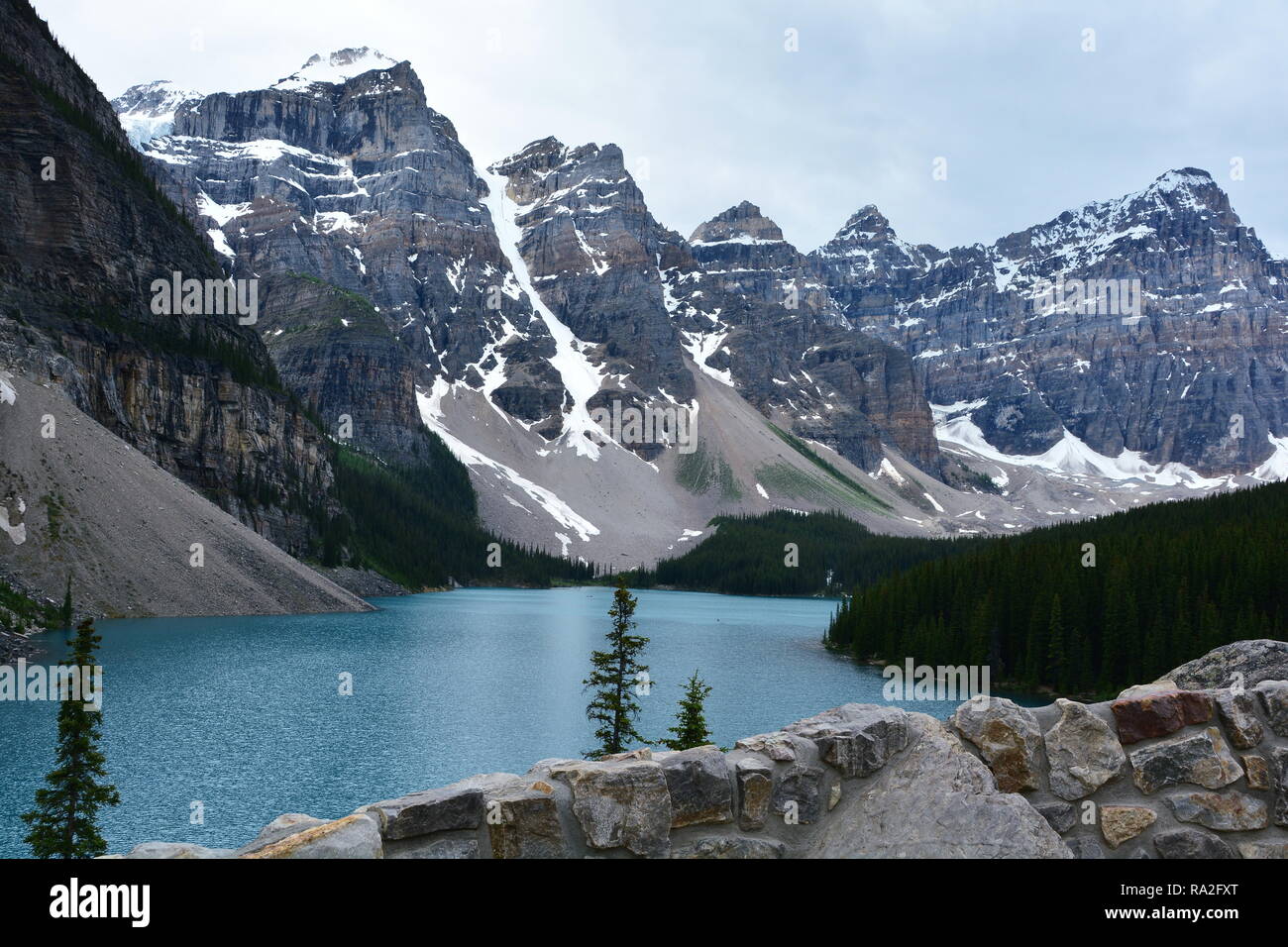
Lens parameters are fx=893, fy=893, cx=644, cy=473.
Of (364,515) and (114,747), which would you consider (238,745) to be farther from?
(364,515)

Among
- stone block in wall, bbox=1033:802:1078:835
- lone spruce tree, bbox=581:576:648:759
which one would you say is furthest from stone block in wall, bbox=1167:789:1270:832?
lone spruce tree, bbox=581:576:648:759

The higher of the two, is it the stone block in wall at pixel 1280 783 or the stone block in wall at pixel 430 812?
the stone block in wall at pixel 430 812

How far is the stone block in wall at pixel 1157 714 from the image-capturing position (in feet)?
25.9

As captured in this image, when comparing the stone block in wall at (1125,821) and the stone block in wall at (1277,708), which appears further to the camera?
the stone block in wall at (1277,708)

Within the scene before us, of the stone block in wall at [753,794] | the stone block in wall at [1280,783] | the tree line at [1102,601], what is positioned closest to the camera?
the stone block in wall at [753,794]

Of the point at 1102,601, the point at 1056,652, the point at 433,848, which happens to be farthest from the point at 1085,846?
the point at 1102,601

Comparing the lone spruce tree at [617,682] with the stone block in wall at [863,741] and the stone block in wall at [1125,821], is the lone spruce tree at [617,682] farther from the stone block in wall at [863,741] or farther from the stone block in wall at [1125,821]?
the stone block in wall at [1125,821]

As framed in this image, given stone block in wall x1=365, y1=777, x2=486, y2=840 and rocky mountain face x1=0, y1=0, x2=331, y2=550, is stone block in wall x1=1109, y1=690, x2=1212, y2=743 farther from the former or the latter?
rocky mountain face x1=0, y1=0, x2=331, y2=550

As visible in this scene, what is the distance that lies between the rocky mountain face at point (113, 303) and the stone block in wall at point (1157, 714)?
334 feet

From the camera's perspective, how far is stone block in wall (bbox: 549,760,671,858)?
6598 millimetres

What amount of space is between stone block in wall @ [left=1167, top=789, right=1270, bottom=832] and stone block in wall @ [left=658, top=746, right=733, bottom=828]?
3.98m

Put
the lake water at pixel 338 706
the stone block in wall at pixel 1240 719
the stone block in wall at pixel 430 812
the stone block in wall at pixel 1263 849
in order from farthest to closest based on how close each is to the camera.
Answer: the lake water at pixel 338 706 < the stone block in wall at pixel 1240 719 < the stone block in wall at pixel 1263 849 < the stone block in wall at pixel 430 812

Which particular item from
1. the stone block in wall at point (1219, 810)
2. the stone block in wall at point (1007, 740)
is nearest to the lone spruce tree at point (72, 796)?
the stone block in wall at point (1007, 740)
